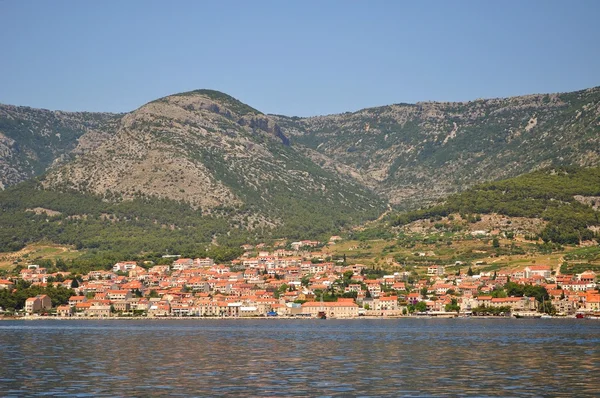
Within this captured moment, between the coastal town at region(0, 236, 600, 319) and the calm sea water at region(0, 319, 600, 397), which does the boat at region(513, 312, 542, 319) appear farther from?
the calm sea water at region(0, 319, 600, 397)

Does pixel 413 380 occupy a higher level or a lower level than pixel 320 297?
lower

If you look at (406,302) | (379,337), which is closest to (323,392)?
(379,337)

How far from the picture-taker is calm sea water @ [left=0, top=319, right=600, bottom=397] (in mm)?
51969

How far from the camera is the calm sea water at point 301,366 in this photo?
171 ft

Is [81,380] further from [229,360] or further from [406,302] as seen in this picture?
[406,302]

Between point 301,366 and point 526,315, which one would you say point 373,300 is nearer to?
point 526,315

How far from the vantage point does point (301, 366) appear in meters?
65.2

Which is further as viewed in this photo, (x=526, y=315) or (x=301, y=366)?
(x=526, y=315)

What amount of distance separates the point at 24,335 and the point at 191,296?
89850 mm

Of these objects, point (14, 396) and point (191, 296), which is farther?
point (191, 296)

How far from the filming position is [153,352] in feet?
259

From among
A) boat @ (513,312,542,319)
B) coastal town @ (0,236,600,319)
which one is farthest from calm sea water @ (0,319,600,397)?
coastal town @ (0,236,600,319)

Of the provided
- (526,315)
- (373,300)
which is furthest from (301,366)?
(373,300)

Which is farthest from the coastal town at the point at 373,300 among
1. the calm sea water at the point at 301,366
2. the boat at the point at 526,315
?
the calm sea water at the point at 301,366
